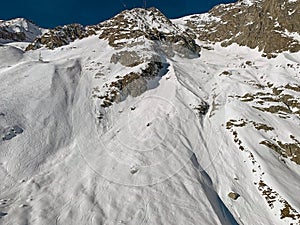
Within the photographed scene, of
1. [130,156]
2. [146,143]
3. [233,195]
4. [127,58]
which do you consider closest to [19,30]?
[127,58]

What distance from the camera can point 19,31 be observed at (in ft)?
358

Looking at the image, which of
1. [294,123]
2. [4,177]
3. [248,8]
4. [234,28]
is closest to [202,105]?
[294,123]

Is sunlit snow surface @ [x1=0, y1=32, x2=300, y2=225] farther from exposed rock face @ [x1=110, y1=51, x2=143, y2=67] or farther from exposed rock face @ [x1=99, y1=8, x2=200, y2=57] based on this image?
exposed rock face @ [x1=99, y1=8, x2=200, y2=57]

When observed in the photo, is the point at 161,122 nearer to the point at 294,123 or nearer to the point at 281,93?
the point at 294,123

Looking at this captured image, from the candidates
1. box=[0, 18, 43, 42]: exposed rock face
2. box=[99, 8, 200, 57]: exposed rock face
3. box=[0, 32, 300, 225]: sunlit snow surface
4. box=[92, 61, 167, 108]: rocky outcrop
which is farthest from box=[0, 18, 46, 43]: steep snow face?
box=[0, 32, 300, 225]: sunlit snow surface

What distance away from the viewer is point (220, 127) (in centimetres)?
2883

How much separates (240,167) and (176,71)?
850 inches

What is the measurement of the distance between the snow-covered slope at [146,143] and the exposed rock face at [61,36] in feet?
57.7

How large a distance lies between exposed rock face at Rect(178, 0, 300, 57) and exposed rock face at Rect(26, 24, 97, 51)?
96.4 ft

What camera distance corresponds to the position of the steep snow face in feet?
317

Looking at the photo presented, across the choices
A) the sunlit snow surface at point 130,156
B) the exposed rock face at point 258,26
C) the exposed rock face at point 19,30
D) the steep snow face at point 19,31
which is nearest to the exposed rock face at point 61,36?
the sunlit snow surface at point 130,156

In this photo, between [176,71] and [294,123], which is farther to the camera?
[176,71]

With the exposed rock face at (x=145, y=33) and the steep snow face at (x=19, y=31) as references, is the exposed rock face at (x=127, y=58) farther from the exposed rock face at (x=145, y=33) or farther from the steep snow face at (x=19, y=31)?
the steep snow face at (x=19, y=31)

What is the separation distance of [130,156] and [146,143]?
106 inches
